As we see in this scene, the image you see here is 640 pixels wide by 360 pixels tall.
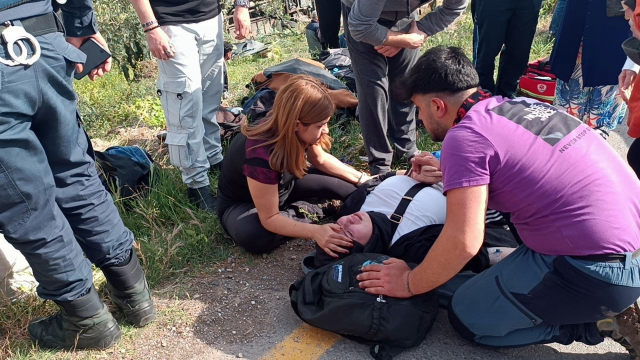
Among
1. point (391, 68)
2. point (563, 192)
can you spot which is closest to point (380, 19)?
point (391, 68)

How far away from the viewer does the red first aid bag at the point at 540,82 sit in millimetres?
4355

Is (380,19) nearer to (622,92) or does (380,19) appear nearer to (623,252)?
(622,92)

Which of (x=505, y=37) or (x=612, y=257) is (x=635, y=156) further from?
(x=505, y=37)

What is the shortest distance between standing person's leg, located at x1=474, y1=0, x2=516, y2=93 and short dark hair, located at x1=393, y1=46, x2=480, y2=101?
1868 mm

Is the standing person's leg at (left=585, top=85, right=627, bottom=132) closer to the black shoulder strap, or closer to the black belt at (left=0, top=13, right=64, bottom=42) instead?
the black shoulder strap

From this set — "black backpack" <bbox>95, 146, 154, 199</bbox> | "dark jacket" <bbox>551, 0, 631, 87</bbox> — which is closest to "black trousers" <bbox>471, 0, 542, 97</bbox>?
"dark jacket" <bbox>551, 0, 631, 87</bbox>

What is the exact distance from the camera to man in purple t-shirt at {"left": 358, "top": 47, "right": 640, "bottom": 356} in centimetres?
195

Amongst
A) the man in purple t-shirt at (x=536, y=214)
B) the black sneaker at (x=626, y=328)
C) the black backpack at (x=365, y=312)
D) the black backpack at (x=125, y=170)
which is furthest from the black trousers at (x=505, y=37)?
the black backpack at (x=125, y=170)

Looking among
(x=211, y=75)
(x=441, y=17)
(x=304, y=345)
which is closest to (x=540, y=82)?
(x=441, y=17)

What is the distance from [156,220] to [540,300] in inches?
92.0

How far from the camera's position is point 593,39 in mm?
3482

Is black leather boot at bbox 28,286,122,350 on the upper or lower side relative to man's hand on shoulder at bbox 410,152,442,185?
lower

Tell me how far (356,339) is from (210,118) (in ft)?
6.40

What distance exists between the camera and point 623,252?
1.98m
